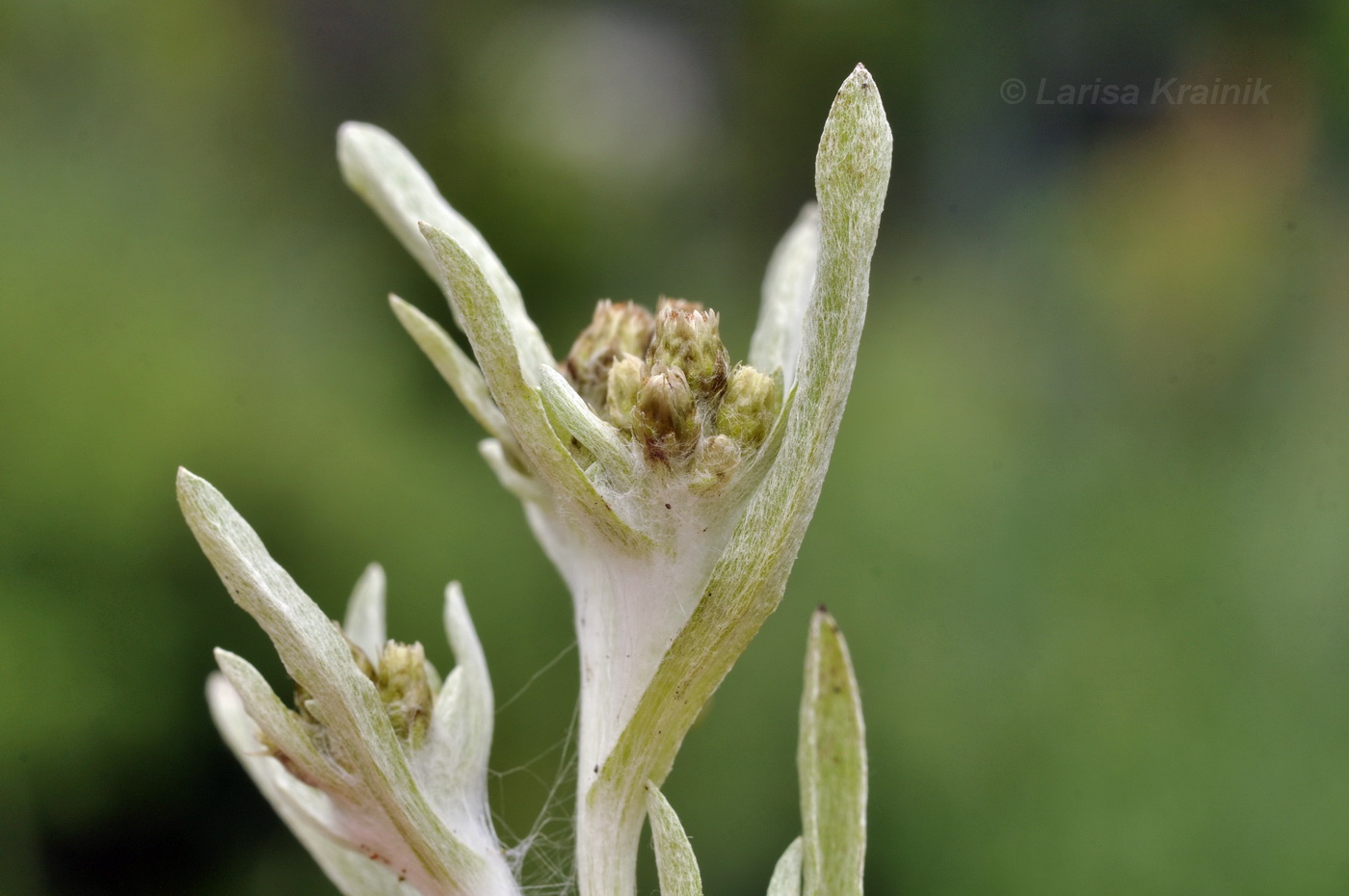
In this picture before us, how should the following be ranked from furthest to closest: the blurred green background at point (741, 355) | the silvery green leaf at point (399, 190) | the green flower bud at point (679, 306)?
1. the blurred green background at point (741, 355)
2. the silvery green leaf at point (399, 190)
3. the green flower bud at point (679, 306)

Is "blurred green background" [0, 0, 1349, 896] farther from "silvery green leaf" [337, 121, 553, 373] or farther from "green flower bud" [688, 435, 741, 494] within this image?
"green flower bud" [688, 435, 741, 494]

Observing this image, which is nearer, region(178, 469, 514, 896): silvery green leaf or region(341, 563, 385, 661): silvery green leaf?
region(178, 469, 514, 896): silvery green leaf

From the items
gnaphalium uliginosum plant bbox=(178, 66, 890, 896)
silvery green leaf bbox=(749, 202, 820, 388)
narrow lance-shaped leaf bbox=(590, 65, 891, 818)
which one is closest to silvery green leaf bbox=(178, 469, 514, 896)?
gnaphalium uliginosum plant bbox=(178, 66, 890, 896)

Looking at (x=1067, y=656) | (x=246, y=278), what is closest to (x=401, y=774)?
(x=1067, y=656)

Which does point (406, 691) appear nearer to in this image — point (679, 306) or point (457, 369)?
point (457, 369)

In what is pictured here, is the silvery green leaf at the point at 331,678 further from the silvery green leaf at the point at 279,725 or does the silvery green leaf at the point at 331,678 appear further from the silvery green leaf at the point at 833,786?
the silvery green leaf at the point at 833,786

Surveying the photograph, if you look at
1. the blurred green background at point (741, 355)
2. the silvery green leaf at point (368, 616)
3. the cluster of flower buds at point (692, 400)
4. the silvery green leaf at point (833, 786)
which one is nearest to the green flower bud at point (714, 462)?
the cluster of flower buds at point (692, 400)

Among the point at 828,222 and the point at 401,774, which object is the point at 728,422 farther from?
the point at 401,774
